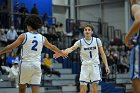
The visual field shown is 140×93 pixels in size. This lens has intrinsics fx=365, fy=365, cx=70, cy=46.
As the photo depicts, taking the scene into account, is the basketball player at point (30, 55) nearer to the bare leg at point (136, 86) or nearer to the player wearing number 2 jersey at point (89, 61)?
the player wearing number 2 jersey at point (89, 61)

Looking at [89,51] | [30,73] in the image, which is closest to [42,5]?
[89,51]

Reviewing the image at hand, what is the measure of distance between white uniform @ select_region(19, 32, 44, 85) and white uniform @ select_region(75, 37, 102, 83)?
5.92 feet

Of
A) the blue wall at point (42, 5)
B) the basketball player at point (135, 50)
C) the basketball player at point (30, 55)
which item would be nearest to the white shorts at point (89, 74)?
the basketball player at point (30, 55)

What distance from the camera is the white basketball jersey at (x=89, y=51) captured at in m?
8.72

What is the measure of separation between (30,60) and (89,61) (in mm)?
2003

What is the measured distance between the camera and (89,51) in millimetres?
8773

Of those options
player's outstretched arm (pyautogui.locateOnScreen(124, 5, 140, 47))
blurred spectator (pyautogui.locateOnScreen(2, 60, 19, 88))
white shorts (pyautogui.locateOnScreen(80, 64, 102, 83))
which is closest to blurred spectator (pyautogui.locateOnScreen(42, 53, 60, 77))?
blurred spectator (pyautogui.locateOnScreen(2, 60, 19, 88))

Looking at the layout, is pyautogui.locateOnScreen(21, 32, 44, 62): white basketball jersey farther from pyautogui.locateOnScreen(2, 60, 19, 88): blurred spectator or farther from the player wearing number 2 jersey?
pyautogui.locateOnScreen(2, 60, 19, 88): blurred spectator

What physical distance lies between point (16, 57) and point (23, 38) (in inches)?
370

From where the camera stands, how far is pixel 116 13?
28.2m

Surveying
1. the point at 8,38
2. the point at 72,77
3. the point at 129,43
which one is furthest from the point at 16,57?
the point at 129,43

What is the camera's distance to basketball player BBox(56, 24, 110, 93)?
863cm

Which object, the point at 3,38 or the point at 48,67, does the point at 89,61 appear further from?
the point at 3,38

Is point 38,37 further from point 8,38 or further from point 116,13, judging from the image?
point 116,13
